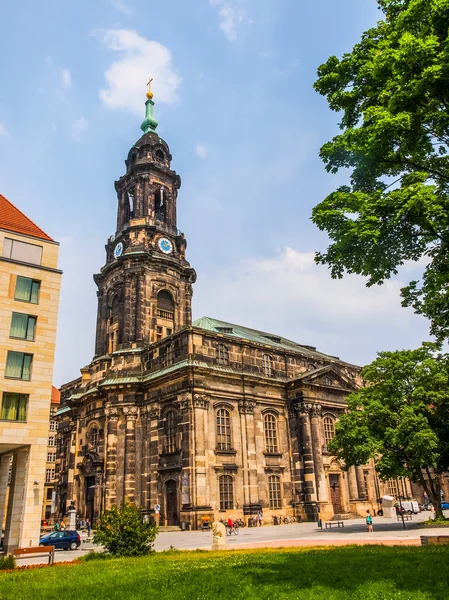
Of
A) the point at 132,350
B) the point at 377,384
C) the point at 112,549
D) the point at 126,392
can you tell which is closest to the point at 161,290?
the point at 132,350

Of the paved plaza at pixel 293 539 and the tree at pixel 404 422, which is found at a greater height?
the tree at pixel 404 422

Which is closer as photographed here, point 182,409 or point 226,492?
point 226,492

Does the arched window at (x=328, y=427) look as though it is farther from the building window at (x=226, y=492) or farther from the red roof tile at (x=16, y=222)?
the red roof tile at (x=16, y=222)

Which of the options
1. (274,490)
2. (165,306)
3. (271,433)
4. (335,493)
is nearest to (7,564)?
(274,490)

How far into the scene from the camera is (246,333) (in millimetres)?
52438

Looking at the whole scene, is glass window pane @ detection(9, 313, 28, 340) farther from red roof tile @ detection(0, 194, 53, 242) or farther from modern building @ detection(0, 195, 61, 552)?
red roof tile @ detection(0, 194, 53, 242)

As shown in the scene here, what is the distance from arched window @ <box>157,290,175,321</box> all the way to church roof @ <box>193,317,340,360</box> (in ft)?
9.41

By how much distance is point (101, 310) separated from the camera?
178 feet

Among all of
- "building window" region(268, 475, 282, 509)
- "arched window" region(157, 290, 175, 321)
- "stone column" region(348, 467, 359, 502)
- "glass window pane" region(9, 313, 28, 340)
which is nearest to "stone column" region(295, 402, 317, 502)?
"building window" region(268, 475, 282, 509)

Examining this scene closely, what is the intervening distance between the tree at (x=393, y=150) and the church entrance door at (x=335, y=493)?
105ft

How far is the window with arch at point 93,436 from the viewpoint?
157 feet

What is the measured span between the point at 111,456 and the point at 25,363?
664 inches

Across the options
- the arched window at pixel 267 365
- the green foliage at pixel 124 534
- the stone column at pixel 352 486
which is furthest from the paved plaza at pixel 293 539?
the arched window at pixel 267 365

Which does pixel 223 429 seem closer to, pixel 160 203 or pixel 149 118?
pixel 160 203
